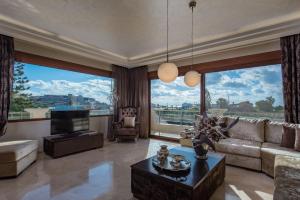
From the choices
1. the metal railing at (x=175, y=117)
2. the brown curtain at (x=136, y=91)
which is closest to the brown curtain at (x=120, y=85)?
the brown curtain at (x=136, y=91)

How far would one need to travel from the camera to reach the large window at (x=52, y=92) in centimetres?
408

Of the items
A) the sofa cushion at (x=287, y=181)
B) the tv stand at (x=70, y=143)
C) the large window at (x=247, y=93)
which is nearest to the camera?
the sofa cushion at (x=287, y=181)

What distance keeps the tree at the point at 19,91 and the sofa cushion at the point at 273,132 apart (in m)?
5.67

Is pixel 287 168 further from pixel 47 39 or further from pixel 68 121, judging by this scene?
pixel 47 39

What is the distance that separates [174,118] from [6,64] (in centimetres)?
492

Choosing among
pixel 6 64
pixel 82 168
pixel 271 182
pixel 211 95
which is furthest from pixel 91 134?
pixel 271 182

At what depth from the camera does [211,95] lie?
196 inches

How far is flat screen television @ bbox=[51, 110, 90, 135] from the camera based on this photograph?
410 centimetres

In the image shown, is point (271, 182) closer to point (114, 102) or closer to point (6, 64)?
point (114, 102)

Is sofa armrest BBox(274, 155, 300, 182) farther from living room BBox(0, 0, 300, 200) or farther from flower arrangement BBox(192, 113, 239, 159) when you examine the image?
flower arrangement BBox(192, 113, 239, 159)

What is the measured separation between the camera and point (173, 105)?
5.99 meters

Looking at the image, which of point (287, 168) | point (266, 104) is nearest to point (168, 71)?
point (287, 168)

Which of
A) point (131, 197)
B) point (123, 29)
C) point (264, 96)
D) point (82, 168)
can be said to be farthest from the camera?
point (264, 96)

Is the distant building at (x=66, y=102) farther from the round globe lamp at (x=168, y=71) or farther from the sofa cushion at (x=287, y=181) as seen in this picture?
the sofa cushion at (x=287, y=181)
